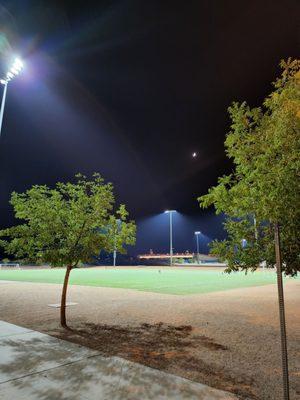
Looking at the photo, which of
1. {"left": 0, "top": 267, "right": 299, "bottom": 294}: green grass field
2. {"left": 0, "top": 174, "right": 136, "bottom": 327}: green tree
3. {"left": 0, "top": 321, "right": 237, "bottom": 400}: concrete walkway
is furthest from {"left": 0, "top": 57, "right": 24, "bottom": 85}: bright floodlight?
{"left": 0, "top": 321, "right": 237, "bottom": 400}: concrete walkway

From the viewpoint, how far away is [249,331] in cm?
984

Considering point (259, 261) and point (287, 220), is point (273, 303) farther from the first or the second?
point (287, 220)

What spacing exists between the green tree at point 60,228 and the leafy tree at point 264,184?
468 cm

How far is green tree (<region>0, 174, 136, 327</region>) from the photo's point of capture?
33.1 ft

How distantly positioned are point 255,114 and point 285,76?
903 mm

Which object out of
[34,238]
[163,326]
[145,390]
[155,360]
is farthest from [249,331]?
[34,238]

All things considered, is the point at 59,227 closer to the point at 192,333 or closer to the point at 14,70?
the point at 192,333

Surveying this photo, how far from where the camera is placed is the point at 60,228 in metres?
10.2

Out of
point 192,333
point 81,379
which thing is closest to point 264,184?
point 81,379

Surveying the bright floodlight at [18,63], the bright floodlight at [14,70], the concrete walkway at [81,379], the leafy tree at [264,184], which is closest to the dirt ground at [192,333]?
the concrete walkway at [81,379]

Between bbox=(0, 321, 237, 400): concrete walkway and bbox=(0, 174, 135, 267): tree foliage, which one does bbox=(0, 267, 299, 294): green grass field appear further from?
bbox=(0, 321, 237, 400): concrete walkway

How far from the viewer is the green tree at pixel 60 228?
1009 centimetres

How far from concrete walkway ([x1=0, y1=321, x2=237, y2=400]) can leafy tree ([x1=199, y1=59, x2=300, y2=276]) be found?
→ 241cm

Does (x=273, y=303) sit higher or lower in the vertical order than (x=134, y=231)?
lower
